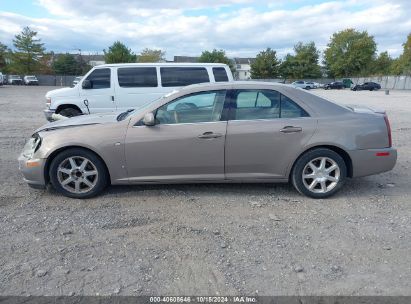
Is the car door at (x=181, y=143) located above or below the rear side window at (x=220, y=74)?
below

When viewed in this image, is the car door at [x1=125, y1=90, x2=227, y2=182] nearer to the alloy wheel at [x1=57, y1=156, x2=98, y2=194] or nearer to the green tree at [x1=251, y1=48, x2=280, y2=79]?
the alloy wheel at [x1=57, y1=156, x2=98, y2=194]

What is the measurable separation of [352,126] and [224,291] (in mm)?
3018

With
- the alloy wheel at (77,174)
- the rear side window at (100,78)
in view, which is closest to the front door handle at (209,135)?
the alloy wheel at (77,174)

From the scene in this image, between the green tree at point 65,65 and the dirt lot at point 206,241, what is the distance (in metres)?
80.9

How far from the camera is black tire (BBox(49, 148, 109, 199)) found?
15.4ft

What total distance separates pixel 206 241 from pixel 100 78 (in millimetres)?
7391

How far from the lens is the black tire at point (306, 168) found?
15.7 ft

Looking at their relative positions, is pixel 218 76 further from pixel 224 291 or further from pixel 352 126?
pixel 224 291

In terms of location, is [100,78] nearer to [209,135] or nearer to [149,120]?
[149,120]

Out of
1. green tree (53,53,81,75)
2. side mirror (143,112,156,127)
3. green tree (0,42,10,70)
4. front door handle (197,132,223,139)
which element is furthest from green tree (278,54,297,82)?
side mirror (143,112,156,127)

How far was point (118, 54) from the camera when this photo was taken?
6306 centimetres

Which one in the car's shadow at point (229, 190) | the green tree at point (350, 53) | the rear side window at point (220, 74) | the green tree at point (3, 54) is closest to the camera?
the car's shadow at point (229, 190)

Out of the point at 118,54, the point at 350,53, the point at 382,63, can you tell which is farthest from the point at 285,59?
the point at 118,54

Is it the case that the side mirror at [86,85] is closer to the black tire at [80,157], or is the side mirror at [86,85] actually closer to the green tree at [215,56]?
the black tire at [80,157]
